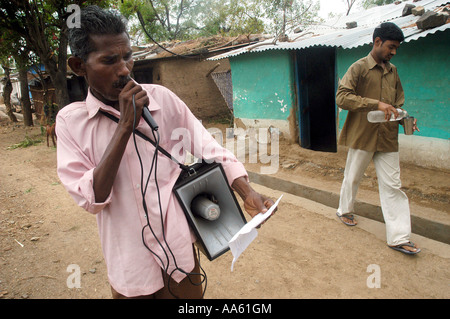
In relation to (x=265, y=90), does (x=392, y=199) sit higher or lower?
lower

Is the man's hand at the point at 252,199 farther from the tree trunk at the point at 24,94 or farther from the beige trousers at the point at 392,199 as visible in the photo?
the tree trunk at the point at 24,94

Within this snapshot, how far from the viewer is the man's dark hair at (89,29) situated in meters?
1.11

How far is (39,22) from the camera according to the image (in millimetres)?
9594

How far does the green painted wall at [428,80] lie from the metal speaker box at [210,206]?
4410mm

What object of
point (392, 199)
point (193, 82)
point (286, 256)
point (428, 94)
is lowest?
point (286, 256)

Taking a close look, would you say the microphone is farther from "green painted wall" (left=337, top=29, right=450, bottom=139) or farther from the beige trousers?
"green painted wall" (left=337, top=29, right=450, bottom=139)

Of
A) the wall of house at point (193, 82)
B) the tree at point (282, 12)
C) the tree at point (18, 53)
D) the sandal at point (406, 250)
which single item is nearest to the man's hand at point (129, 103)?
the sandal at point (406, 250)

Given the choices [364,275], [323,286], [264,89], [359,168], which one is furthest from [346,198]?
[264,89]

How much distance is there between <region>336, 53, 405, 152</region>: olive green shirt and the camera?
9.70 ft

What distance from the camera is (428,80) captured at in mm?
4543

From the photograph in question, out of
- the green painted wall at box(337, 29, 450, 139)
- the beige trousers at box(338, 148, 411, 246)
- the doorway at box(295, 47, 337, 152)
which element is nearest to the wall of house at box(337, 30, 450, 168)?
the green painted wall at box(337, 29, 450, 139)

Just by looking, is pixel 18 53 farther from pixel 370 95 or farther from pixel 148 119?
pixel 148 119

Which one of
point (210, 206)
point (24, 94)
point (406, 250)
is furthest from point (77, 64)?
point (24, 94)

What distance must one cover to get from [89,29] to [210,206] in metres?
0.81
